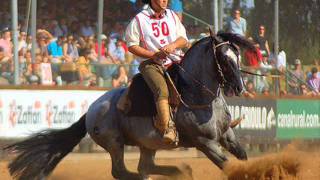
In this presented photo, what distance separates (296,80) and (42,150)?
1144 centimetres

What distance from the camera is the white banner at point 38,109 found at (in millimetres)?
16422

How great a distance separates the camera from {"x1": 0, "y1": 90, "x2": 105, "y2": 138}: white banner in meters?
16.4

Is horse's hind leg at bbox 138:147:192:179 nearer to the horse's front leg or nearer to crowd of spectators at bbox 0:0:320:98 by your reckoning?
the horse's front leg

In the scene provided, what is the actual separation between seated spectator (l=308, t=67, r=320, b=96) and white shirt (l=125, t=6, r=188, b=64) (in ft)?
40.0

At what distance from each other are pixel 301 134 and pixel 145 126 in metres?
11.4

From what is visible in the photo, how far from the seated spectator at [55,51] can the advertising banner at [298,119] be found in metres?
5.85

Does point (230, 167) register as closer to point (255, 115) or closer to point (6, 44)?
point (6, 44)

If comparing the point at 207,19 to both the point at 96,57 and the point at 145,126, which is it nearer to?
the point at 96,57

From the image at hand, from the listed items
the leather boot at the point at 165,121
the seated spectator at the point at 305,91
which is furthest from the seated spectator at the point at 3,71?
the seated spectator at the point at 305,91

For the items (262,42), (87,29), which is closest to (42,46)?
(87,29)

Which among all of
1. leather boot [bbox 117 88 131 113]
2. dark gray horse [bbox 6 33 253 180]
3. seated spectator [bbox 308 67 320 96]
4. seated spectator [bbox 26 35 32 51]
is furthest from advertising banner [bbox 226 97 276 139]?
leather boot [bbox 117 88 131 113]

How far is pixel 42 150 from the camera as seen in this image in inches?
442

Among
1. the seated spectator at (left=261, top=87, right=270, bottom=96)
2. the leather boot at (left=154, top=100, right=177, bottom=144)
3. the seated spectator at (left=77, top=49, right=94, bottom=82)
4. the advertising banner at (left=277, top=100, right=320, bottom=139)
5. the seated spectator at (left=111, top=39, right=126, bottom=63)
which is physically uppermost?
the seated spectator at (left=111, top=39, right=126, bottom=63)

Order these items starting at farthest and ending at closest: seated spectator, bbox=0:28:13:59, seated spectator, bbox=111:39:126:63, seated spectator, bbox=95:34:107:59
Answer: seated spectator, bbox=111:39:126:63 → seated spectator, bbox=95:34:107:59 → seated spectator, bbox=0:28:13:59
